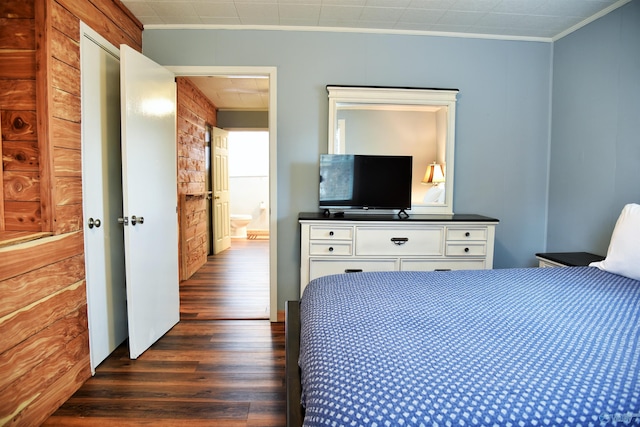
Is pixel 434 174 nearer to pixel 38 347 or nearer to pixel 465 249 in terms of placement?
pixel 465 249

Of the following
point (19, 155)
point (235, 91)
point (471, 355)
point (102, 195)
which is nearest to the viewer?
point (471, 355)

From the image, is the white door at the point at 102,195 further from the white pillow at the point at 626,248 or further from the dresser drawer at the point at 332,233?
the white pillow at the point at 626,248

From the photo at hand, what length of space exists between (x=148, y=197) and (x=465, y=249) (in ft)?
8.01

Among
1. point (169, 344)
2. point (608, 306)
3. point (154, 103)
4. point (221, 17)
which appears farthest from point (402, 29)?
point (169, 344)

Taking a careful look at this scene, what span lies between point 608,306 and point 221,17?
3.05m

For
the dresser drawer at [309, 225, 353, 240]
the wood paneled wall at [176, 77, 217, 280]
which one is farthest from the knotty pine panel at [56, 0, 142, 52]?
the dresser drawer at [309, 225, 353, 240]

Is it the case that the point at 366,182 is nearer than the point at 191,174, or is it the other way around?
the point at 366,182

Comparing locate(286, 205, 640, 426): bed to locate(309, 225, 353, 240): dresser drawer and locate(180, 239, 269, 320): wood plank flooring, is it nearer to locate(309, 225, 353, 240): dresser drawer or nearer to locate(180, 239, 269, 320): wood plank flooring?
locate(309, 225, 353, 240): dresser drawer

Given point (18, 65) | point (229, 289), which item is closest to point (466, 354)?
point (18, 65)

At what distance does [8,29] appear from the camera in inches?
73.1

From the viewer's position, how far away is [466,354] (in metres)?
1.00

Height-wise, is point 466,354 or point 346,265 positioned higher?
point 466,354

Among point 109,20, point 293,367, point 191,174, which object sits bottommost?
point 293,367

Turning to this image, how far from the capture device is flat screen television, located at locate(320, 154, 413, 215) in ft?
9.90
